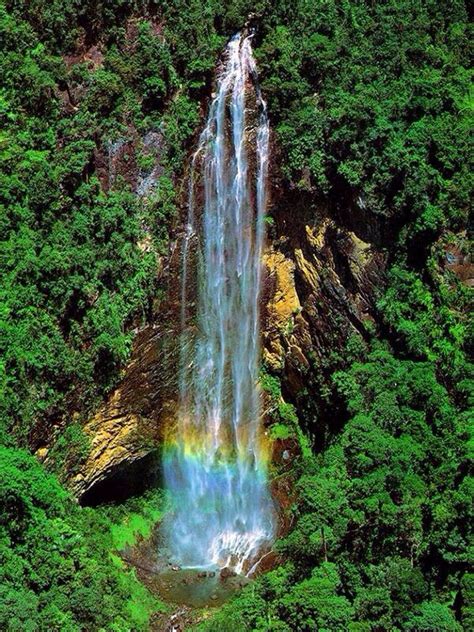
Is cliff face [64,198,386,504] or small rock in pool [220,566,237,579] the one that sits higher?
cliff face [64,198,386,504]

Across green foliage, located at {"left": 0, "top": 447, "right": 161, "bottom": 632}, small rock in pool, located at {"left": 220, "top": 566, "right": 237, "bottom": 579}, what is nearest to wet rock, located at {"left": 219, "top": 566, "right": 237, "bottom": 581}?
small rock in pool, located at {"left": 220, "top": 566, "right": 237, "bottom": 579}

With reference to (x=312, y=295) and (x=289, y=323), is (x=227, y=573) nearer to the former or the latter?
(x=289, y=323)

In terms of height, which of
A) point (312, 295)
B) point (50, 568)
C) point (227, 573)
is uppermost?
point (312, 295)

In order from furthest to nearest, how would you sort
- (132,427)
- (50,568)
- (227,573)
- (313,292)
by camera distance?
(132,427), (313,292), (227,573), (50,568)

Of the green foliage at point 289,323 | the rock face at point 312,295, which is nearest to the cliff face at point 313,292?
the rock face at point 312,295

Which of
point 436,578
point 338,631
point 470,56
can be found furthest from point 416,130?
point 338,631

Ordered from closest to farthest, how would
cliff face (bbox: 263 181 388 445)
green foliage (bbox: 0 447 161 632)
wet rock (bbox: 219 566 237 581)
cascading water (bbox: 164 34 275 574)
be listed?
1. green foliage (bbox: 0 447 161 632)
2. wet rock (bbox: 219 566 237 581)
3. cliff face (bbox: 263 181 388 445)
4. cascading water (bbox: 164 34 275 574)

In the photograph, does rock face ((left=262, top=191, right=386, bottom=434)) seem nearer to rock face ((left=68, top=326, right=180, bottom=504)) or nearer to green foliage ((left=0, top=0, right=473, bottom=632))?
green foliage ((left=0, top=0, right=473, bottom=632))

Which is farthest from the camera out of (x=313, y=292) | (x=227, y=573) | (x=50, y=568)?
(x=313, y=292)

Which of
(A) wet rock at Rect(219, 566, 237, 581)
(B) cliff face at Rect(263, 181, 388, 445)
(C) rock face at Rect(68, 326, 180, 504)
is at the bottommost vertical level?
(A) wet rock at Rect(219, 566, 237, 581)

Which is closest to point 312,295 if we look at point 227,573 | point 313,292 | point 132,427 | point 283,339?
point 313,292
